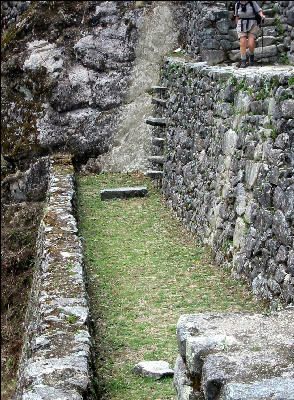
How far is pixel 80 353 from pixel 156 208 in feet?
22.8

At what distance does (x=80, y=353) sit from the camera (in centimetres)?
471

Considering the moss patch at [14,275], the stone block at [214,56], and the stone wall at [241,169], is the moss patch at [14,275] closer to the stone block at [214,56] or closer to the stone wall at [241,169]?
the stone wall at [241,169]

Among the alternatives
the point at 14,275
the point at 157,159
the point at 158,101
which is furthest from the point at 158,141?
the point at 14,275

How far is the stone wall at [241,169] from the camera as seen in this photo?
5625 millimetres

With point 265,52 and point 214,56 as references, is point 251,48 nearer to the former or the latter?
point 265,52

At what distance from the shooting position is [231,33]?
1159cm

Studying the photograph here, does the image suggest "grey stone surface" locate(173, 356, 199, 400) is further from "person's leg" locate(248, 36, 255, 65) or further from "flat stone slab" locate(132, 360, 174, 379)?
"person's leg" locate(248, 36, 255, 65)

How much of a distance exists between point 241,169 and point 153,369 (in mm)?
2951

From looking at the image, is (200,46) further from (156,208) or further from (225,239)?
(225,239)

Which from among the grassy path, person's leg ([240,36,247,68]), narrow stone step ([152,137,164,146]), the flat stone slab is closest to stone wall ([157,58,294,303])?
the grassy path

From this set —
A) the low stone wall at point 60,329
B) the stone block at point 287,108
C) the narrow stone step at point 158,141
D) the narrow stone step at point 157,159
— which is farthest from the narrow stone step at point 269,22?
the stone block at point 287,108

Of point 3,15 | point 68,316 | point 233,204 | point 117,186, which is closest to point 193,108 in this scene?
point 233,204

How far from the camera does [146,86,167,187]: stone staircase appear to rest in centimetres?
1288

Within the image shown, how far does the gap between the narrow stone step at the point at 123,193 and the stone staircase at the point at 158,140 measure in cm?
64
